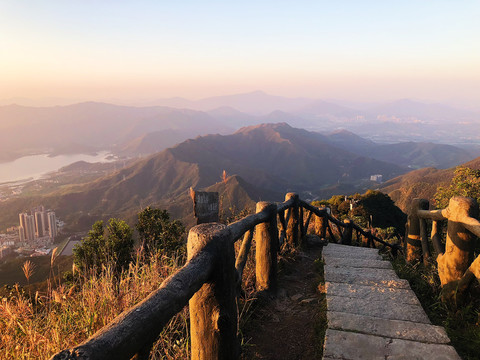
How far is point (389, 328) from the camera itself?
2.69 m

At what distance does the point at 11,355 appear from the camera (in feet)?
7.55

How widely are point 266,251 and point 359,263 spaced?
5.86 ft

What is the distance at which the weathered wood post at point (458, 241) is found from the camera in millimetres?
3105

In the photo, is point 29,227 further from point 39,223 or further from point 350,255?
point 350,255

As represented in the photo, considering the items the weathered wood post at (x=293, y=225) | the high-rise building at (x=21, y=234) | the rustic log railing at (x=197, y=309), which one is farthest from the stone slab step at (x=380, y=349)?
the high-rise building at (x=21, y=234)

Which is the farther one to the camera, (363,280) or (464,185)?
(464,185)

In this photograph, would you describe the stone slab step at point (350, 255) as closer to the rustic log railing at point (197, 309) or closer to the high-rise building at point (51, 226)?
the rustic log railing at point (197, 309)

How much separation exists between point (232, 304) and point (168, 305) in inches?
28.6

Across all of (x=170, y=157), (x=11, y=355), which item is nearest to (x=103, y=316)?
(x=11, y=355)

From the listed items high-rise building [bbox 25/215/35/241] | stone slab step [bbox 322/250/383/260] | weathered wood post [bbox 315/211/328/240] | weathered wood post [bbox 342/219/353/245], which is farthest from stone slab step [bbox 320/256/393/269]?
high-rise building [bbox 25/215/35/241]

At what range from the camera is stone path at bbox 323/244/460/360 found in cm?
239

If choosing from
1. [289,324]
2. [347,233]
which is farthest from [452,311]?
[347,233]

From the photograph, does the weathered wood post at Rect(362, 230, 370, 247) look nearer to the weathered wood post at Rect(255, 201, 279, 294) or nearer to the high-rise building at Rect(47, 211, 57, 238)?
the weathered wood post at Rect(255, 201, 279, 294)

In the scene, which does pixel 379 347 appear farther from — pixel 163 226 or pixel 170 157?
pixel 170 157
